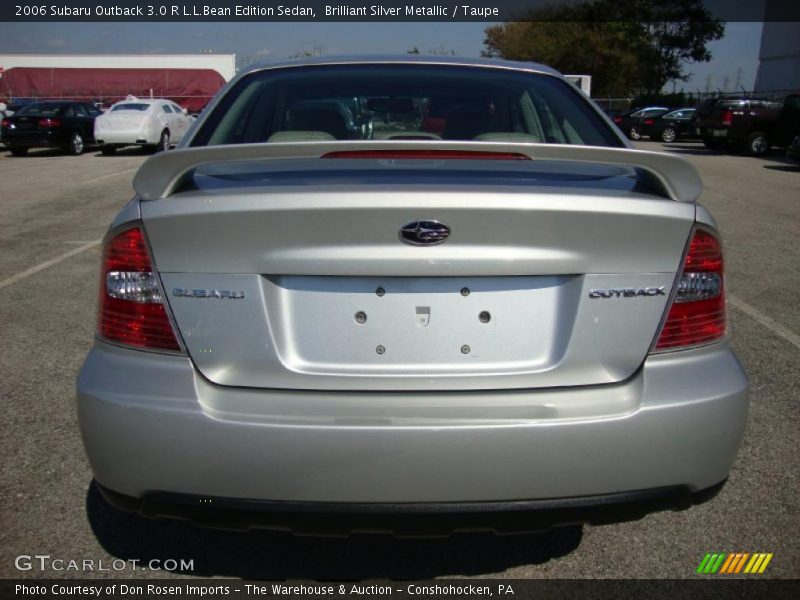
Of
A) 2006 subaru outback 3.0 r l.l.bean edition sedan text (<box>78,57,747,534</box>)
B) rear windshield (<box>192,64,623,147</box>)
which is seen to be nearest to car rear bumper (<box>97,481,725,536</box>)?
2006 subaru outback 3.0 r l.l.bean edition sedan text (<box>78,57,747,534</box>)

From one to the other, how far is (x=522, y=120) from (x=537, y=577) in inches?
77.6

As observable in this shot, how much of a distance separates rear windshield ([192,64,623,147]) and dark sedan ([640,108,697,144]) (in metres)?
28.2

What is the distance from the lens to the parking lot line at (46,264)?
20.8ft

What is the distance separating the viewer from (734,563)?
253 cm

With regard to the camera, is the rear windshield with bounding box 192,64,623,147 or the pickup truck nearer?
the rear windshield with bounding box 192,64,623,147

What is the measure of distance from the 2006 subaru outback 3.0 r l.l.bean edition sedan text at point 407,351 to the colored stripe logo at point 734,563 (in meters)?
0.55

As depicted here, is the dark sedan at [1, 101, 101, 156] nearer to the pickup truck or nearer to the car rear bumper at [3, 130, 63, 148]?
the car rear bumper at [3, 130, 63, 148]

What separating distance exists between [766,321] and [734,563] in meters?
3.08

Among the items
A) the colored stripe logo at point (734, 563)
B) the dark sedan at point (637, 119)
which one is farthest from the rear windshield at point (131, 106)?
the colored stripe logo at point (734, 563)

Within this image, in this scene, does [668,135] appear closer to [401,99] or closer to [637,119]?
[637,119]

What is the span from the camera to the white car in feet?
68.5

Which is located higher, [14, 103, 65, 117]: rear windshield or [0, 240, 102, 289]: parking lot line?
[0, 240, 102, 289]: parking lot line

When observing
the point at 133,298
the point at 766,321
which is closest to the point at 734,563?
the point at 133,298

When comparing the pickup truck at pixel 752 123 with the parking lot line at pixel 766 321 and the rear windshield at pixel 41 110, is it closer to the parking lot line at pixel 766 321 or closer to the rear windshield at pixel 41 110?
the parking lot line at pixel 766 321
